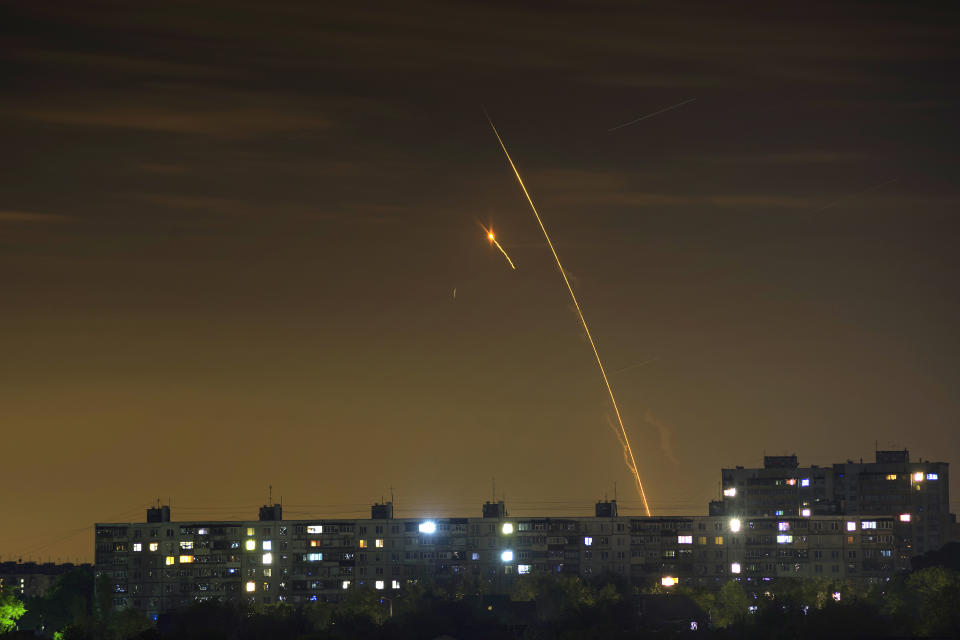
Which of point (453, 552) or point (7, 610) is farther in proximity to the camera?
point (453, 552)

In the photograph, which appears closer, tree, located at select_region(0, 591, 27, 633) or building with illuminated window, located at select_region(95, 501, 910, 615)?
A: tree, located at select_region(0, 591, 27, 633)

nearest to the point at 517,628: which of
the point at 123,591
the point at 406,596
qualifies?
the point at 406,596

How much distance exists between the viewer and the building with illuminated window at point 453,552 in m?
160

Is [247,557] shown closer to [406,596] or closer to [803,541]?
[406,596]

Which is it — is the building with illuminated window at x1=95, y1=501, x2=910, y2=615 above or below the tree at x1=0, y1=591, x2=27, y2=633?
above

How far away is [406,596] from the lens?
14025 centimetres

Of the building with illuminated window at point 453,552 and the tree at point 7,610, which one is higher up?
the building with illuminated window at point 453,552

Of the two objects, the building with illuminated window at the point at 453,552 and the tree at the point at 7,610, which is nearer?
the tree at the point at 7,610

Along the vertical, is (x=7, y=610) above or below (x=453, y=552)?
below

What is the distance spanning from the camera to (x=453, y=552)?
161875mm

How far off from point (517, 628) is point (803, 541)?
53088 mm

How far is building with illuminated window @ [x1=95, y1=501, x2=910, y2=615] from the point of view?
160 metres

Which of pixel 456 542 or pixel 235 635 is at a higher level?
pixel 456 542

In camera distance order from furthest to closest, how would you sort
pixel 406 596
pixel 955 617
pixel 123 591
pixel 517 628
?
pixel 123 591 < pixel 406 596 < pixel 517 628 < pixel 955 617
